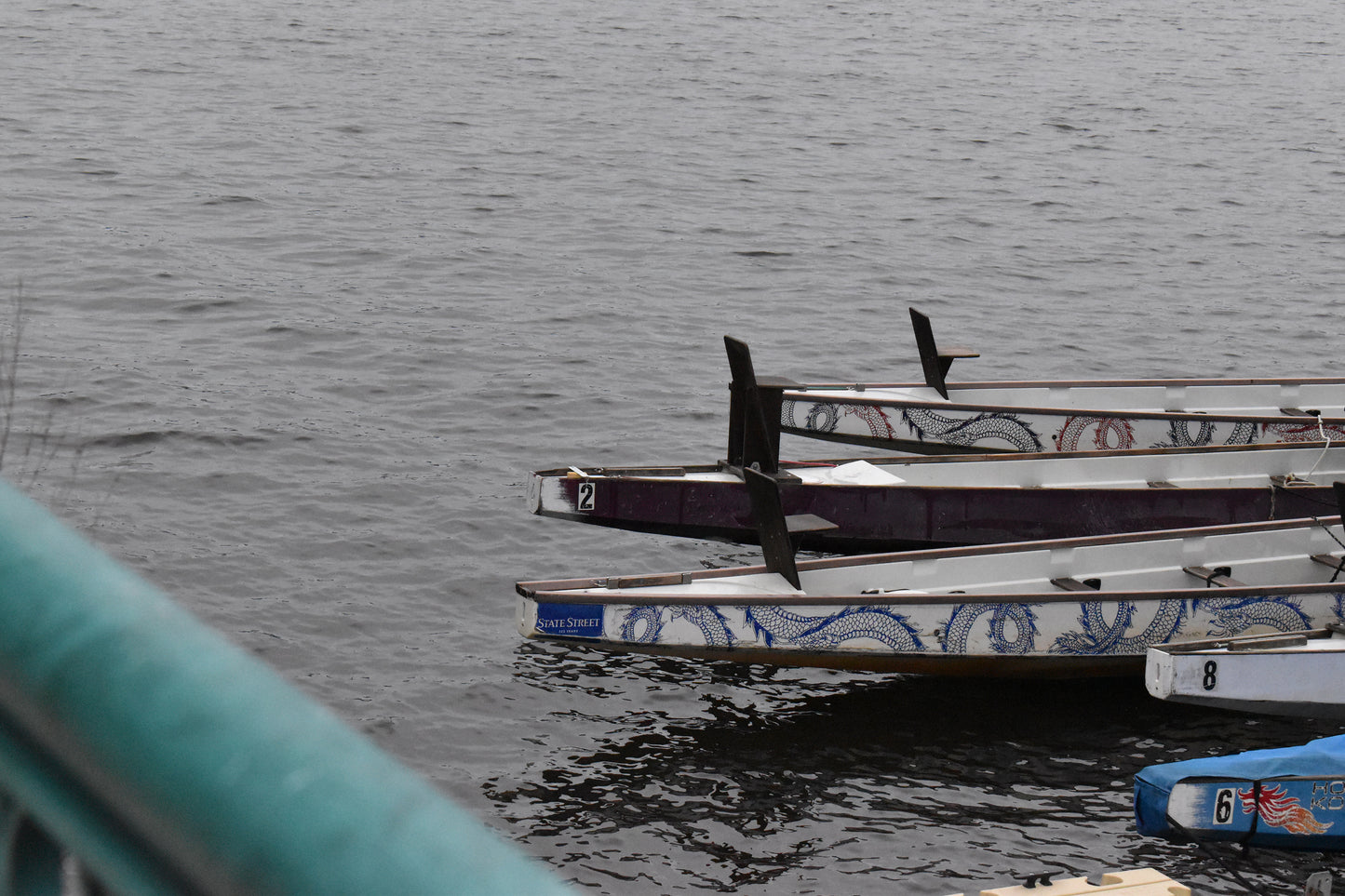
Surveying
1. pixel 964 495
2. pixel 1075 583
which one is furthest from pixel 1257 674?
pixel 964 495

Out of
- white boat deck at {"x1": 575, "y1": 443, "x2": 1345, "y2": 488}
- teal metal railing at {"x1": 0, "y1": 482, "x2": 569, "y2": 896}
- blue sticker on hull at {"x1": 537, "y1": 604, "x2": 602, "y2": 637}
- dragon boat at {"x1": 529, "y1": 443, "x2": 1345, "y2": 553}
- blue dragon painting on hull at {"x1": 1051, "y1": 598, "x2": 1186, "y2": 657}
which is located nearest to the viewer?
teal metal railing at {"x1": 0, "y1": 482, "x2": 569, "y2": 896}

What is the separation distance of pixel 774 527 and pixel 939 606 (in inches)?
55.4

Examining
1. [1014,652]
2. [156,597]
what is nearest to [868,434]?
[1014,652]

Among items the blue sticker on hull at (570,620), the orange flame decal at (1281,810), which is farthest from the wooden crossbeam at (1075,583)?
the blue sticker on hull at (570,620)

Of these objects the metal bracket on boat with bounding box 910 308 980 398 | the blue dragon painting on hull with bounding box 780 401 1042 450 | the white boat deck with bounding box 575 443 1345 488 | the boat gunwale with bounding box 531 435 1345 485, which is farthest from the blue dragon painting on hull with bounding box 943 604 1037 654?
the metal bracket on boat with bounding box 910 308 980 398

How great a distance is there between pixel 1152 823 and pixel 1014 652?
7.57ft

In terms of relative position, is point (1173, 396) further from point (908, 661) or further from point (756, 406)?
point (908, 661)

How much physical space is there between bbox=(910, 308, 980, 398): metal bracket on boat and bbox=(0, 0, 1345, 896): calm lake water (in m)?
2.24

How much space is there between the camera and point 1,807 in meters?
1.06

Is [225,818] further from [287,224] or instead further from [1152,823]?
[287,224]

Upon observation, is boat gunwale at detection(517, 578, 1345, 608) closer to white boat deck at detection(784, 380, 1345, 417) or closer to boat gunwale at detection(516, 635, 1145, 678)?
boat gunwale at detection(516, 635, 1145, 678)

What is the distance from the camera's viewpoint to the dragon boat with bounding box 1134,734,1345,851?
32.9ft

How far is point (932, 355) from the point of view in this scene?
18.0m

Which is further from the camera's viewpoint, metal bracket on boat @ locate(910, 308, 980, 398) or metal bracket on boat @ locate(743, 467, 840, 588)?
metal bracket on boat @ locate(910, 308, 980, 398)
